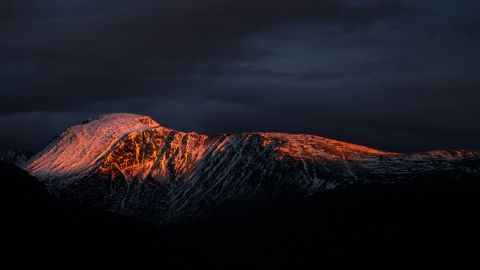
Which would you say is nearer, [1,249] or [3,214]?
[1,249]

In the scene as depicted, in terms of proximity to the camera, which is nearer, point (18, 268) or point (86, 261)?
point (18, 268)

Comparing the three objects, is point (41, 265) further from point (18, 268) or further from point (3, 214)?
point (3, 214)

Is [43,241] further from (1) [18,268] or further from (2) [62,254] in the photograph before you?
(1) [18,268]

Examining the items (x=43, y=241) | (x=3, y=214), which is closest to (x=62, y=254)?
(x=43, y=241)

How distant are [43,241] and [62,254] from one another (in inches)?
201

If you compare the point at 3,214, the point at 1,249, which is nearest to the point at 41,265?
the point at 1,249

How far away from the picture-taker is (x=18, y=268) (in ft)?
558

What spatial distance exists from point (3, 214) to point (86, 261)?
21.7 metres

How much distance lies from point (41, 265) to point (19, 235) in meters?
12.2

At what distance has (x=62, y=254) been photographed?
192 metres

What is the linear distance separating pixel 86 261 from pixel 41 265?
67.1 ft

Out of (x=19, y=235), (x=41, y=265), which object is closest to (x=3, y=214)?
(x=19, y=235)

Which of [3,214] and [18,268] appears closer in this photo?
[18,268]

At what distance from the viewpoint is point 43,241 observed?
19250 centimetres
